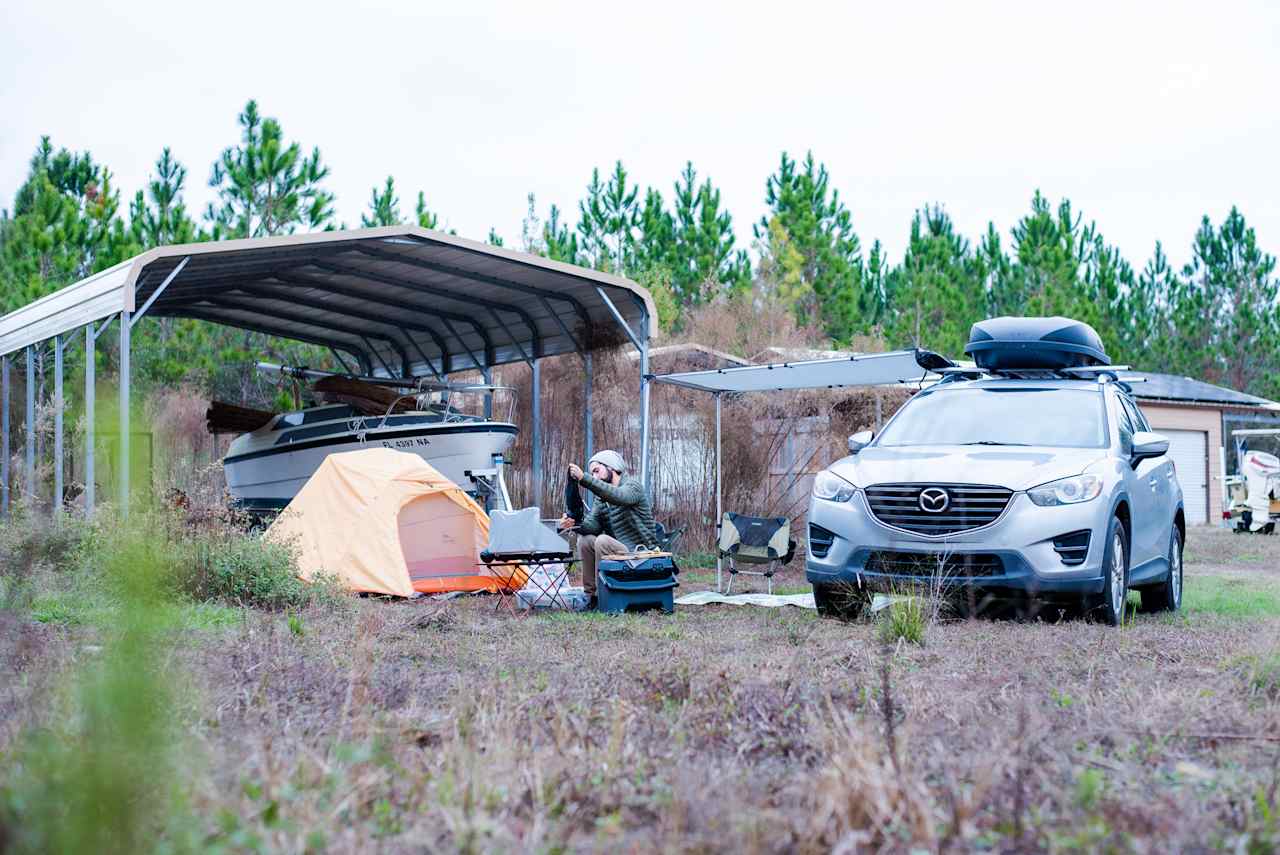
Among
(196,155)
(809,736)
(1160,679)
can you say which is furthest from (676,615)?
(196,155)

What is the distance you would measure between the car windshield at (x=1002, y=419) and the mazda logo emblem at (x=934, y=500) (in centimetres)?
90

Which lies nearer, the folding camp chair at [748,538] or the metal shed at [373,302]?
the folding camp chair at [748,538]

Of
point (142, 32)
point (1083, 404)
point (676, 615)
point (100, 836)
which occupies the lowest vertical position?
point (676, 615)

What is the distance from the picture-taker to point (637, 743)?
4.09 meters

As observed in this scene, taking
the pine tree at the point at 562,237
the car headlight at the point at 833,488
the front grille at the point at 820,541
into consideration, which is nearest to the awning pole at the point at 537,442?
the car headlight at the point at 833,488

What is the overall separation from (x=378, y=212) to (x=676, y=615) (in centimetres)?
2118

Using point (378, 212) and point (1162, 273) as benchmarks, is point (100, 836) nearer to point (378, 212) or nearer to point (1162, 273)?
point (378, 212)

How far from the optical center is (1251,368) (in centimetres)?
3819

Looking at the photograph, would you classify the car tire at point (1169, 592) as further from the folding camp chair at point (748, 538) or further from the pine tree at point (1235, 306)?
the pine tree at point (1235, 306)

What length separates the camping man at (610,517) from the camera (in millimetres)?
10148

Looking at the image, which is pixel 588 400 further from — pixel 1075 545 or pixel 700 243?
pixel 700 243

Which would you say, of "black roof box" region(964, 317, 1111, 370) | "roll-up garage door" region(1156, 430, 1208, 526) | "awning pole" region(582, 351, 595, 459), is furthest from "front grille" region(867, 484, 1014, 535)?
"roll-up garage door" region(1156, 430, 1208, 526)

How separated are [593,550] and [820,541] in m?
2.84

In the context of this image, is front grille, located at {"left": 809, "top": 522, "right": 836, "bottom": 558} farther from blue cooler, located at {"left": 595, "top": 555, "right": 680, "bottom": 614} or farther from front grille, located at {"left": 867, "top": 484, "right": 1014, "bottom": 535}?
blue cooler, located at {"left": 595, "top": 555, "right": 680, "bottom": 614}
